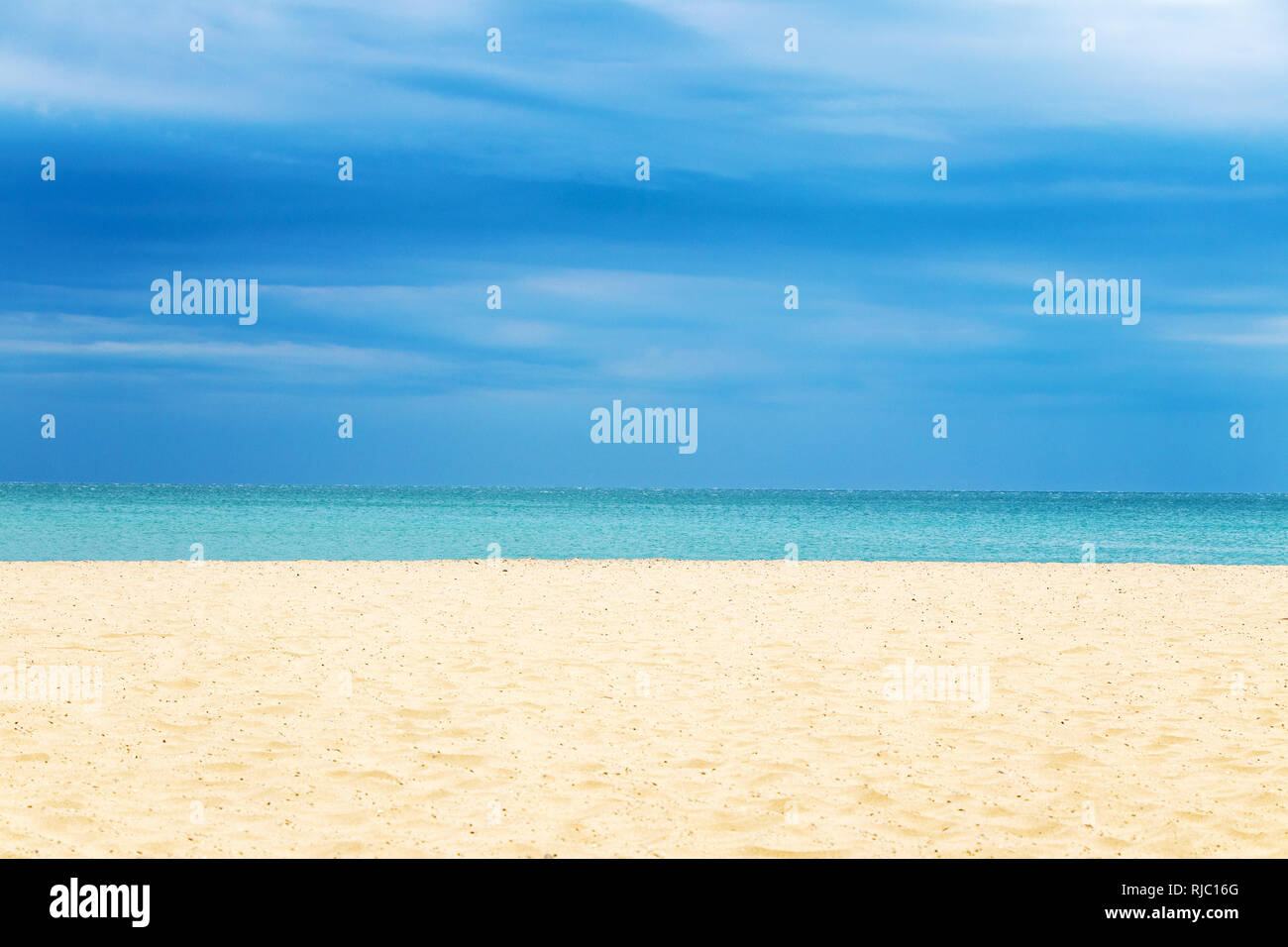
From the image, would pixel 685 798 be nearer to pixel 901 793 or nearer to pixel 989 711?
pixel 901 793

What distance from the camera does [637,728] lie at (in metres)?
8.59

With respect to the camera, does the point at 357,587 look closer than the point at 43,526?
Yes

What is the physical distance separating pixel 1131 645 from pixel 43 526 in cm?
4339

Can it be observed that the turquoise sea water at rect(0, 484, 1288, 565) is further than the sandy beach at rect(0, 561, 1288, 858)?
Yes

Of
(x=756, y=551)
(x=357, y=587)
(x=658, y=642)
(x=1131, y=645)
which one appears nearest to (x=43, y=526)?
(x=756, y=551)

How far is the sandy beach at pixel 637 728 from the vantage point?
628 cm

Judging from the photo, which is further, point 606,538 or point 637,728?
point 606,538

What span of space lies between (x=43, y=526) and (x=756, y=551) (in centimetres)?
2949

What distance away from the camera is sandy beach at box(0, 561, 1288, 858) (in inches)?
247

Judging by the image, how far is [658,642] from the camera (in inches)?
491

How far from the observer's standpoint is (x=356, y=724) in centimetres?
859

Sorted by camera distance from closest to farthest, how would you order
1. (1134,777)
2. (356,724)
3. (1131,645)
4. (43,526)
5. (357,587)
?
(1134,777) → (356,724) → (1131,645) → (357,587) → (43,526)

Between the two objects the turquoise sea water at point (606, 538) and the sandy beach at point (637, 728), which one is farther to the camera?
the turquoise sea water at point (606, 538)
